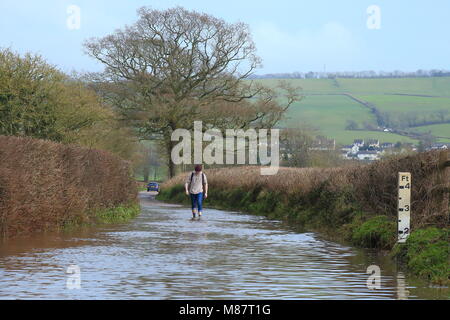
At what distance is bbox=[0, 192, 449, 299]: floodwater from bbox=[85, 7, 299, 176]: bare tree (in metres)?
34.7

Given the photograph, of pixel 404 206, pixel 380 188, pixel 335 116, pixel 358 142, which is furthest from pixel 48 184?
pixel 335 116

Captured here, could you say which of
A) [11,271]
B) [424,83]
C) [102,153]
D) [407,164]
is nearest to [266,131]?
[102,153]

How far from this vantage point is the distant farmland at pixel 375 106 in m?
103

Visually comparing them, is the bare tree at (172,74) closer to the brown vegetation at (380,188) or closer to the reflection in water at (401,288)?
the brown vegetation at (380,188)

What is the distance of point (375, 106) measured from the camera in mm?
117562

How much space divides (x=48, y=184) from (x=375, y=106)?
101589 mm

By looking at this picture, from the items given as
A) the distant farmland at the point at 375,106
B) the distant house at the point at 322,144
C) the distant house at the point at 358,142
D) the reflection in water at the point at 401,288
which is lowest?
the reflection in water at the point at 401,288

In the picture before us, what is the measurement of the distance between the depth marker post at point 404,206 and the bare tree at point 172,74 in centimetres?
3990

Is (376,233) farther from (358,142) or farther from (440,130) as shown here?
(440,130)

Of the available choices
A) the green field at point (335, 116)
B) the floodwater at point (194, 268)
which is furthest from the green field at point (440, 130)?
the floodwater at point (194, 268)

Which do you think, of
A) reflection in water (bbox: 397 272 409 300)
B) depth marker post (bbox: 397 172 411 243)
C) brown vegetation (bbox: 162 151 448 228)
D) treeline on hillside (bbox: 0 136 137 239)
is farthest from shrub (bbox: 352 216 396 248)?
treeline on hillside (bbox: 0 136 137 239)

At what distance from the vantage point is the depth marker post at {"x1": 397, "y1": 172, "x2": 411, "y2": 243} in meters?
15.1

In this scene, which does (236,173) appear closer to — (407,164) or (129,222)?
(129,222)

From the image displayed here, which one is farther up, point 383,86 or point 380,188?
point 383,86
